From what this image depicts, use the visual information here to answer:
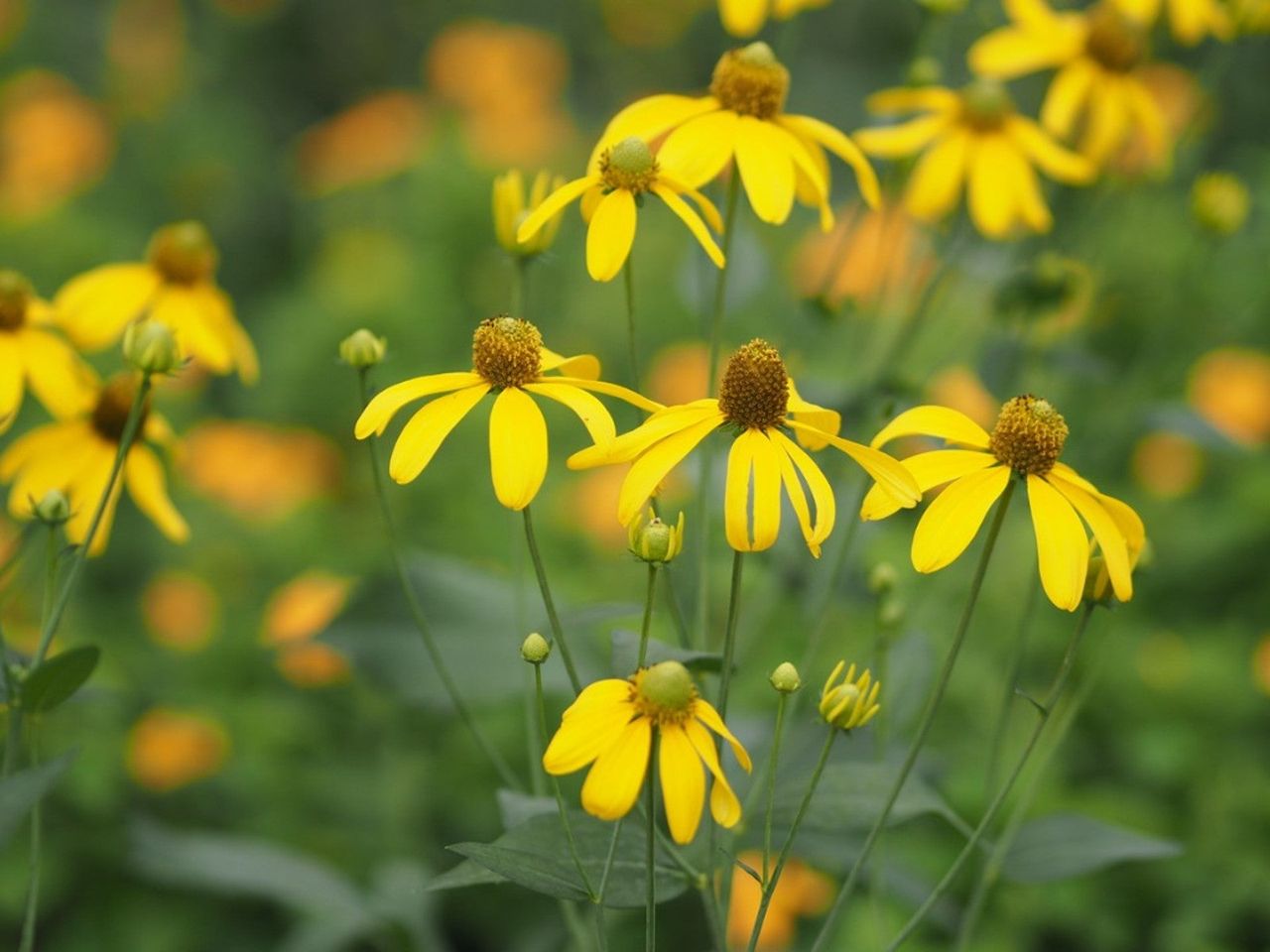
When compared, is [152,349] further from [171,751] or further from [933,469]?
[171,751]

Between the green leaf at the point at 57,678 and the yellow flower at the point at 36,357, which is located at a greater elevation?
the yellow flower at the point at 36,357

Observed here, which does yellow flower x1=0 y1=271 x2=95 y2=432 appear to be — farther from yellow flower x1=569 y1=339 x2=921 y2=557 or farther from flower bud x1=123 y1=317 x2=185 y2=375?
yellow flower x1=569 y1=339 x2=921 y2=557

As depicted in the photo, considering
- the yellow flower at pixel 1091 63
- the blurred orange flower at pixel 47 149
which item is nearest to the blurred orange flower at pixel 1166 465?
the yellow flower at pixel 1091 63

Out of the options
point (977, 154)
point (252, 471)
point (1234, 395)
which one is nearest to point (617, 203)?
point (977, 154)

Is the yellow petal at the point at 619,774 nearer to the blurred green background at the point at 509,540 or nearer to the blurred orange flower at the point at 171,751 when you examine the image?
the blurred green background at the point at 509,540

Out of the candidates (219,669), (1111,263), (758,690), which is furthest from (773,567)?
(1111,263)

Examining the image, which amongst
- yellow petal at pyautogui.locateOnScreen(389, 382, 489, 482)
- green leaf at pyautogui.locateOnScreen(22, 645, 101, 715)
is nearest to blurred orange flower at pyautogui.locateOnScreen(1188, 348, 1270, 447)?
yellow petal at pyautogui.locateOnScreen(389, 382, 489, 482)
